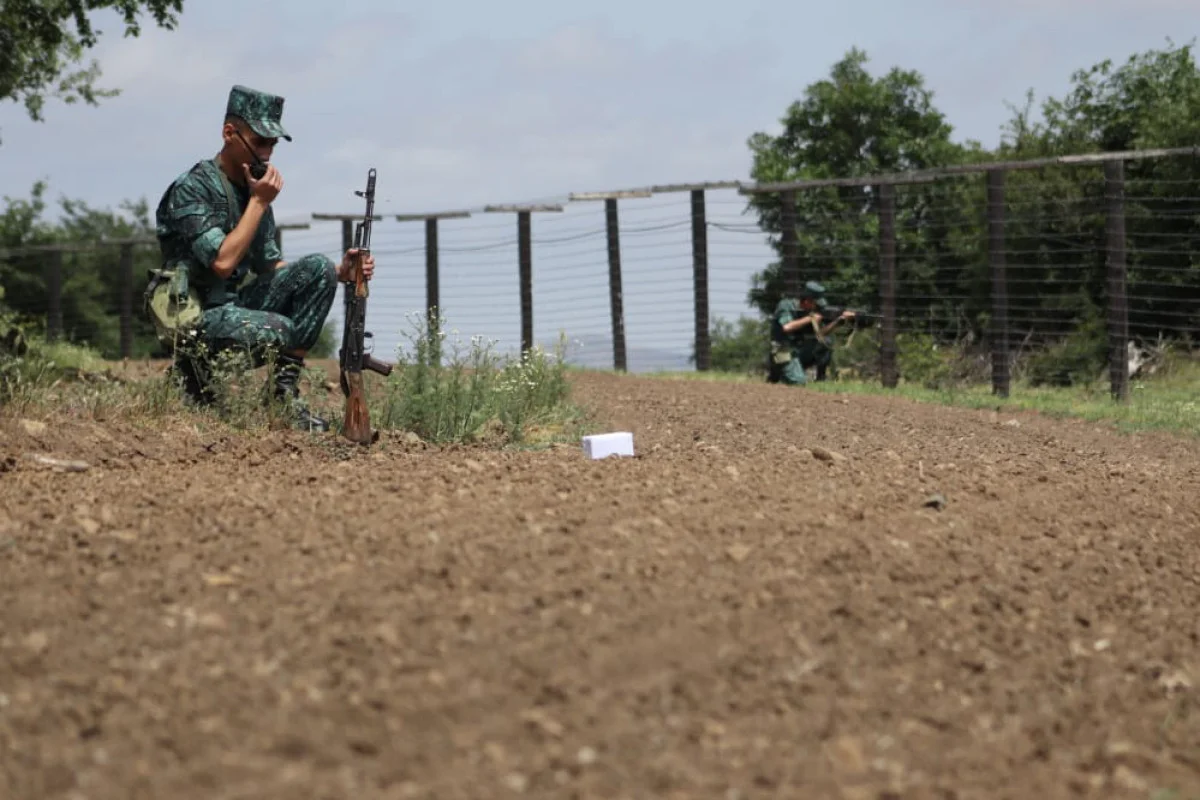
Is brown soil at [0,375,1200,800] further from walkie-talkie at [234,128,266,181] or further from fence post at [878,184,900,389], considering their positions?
fence post at [878,184,900,389]

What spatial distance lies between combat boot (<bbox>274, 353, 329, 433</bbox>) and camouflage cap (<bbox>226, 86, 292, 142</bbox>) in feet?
3.82

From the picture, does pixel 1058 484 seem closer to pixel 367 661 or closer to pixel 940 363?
pixel 367 661

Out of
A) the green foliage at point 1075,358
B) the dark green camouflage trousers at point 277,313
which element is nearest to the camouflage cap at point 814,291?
the green foliage at point 1075,358

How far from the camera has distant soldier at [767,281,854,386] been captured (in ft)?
50.9

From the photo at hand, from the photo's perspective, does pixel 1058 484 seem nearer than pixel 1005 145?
Yes

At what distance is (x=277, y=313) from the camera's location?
816 cm

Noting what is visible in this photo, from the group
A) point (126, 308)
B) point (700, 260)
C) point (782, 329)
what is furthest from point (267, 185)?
point (126, 308)

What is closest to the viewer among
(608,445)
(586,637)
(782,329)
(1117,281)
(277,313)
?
(586,637)

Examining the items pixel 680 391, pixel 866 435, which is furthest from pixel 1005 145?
pixel 866 435

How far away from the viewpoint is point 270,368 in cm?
771

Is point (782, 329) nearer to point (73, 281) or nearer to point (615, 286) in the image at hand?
point (615, 286)

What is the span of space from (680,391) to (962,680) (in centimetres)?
870

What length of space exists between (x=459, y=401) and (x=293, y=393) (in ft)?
2.85

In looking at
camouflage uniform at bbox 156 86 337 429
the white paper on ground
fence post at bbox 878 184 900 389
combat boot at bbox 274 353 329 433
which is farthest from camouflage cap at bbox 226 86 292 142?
fence post at bbox 878 184 900 389
